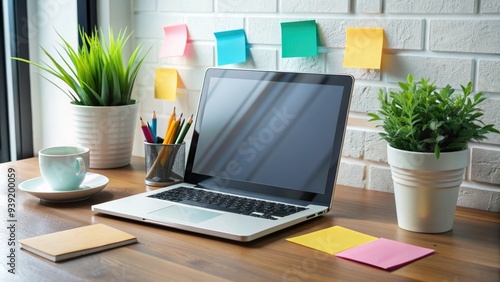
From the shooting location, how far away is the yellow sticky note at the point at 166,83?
166cm

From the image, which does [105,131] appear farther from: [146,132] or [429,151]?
[429,151]

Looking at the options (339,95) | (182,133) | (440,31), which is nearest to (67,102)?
(182,133)

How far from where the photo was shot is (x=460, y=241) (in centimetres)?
105

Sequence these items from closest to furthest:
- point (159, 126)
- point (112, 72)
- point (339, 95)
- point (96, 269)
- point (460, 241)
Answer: point (96, 269) < point (460, 241) < point (339, 95) < point (112, 72) < point (159, 126)

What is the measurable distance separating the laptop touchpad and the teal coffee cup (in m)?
0.21

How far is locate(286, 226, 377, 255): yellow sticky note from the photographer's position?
1018 millimetres

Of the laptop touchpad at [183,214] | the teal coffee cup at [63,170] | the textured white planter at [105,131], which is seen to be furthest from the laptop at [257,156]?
the textured white planter at [105,131]

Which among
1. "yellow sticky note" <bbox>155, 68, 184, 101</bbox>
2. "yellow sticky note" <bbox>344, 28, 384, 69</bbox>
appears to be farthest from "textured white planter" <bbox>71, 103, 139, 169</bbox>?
"yellow sticky note" <bbox>344, 28, 384, 69</bbox>

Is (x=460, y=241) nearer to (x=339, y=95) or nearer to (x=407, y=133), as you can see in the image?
(x=407, y=133)

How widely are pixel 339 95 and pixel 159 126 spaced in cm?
64

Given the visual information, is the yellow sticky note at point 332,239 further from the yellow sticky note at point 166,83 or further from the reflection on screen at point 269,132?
the yellow sticky note at point 166,83

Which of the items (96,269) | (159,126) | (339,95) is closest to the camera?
(96,269)

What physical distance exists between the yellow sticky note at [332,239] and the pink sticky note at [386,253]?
2cm

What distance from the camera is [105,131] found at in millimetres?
1517
